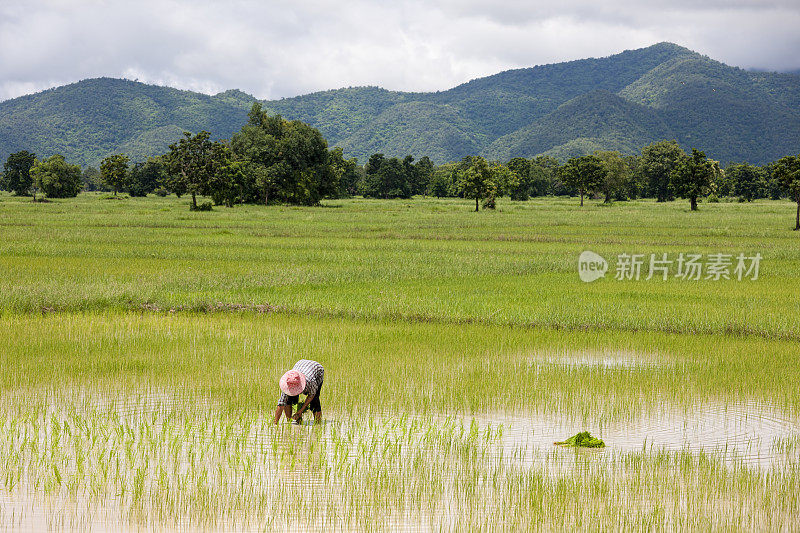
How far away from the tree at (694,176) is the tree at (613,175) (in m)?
17.3

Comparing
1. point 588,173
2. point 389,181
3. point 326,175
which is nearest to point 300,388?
point 326,175

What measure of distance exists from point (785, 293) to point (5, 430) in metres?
16.4

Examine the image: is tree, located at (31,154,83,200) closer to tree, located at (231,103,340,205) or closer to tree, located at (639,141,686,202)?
tree, located at (231,103,340,205)

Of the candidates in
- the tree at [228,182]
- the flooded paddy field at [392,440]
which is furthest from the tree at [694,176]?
the flooded paddy field at [392,440]

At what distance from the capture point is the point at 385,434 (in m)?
6.70

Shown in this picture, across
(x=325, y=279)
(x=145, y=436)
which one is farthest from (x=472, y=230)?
(x=145, y=436)

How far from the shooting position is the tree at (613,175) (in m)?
93.1

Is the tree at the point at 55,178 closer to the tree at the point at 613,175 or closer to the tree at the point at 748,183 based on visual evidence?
the tree at the point at 613,175

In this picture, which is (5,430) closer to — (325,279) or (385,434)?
(385,434)

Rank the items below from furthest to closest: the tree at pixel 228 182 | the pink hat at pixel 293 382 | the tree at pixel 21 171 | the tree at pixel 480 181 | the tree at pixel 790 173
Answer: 1. the tree at pixel 21 171
2. the tree at pixel 480 181
3. the tree at pixel 228 182
4. the tree at pixel 790 173
5. the pink hat at pixel 293 382

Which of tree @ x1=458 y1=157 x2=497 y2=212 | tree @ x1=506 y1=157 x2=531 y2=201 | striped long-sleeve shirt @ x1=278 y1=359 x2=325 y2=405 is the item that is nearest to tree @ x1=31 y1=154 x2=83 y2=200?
tree @ x1=458 y1=157 x2=497 y2=212

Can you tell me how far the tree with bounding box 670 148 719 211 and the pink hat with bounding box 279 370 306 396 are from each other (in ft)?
221

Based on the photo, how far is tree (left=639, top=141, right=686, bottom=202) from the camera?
96688 millimetres

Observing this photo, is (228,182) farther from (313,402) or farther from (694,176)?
(313,402)
